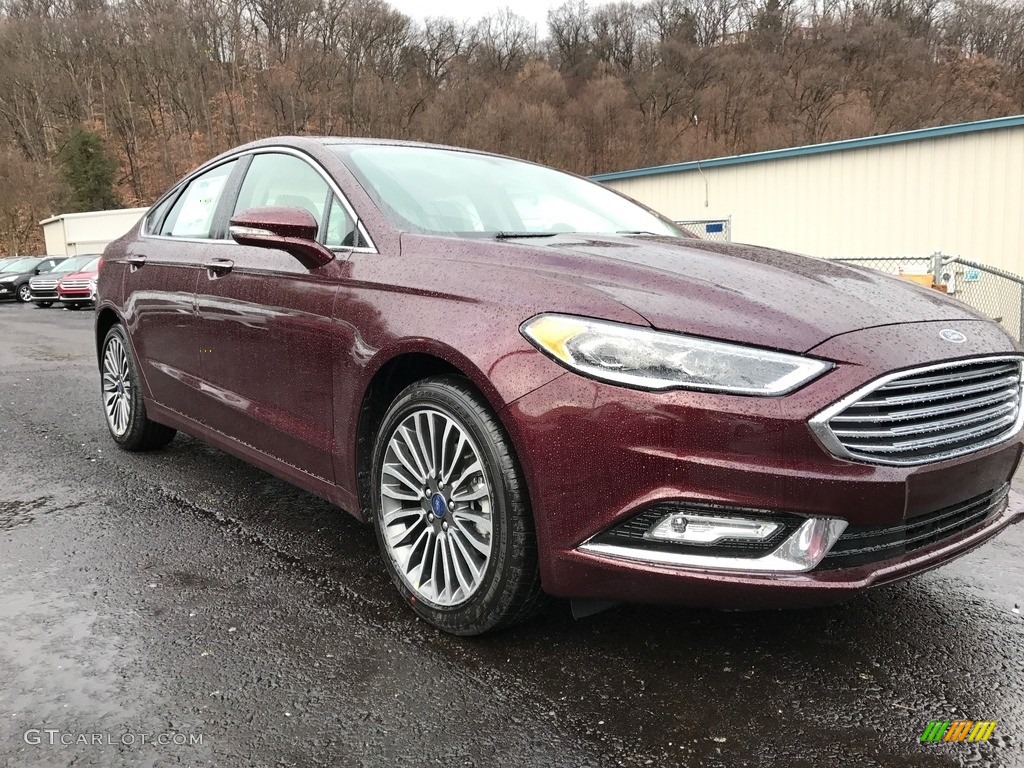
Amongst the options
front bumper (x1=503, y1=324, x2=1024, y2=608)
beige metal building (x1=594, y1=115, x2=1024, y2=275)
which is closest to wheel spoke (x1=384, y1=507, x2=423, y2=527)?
front bumper (x1=503, y1=324, x2=1024, y2=608)

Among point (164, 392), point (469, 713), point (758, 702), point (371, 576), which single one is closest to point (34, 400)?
point (164, 392)

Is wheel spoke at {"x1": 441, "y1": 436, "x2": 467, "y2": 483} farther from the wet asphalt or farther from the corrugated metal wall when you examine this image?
the corrugated metal wall

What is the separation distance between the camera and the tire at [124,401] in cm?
462

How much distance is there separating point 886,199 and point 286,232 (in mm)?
16893

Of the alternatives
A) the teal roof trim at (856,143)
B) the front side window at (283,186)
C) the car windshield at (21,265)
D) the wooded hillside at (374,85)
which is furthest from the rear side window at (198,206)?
the wooded hillside at (374,85)

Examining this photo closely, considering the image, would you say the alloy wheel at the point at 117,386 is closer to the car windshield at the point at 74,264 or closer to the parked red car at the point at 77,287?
the parked red car at the point at 77,287

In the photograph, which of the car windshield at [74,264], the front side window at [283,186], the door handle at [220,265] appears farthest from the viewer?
the car windshield at [74,264]

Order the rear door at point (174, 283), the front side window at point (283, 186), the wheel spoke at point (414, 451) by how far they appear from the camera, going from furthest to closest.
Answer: the rear door at point (174, 283) → the front side window at point (283, 186) → the wheel spoke at point (414, 451)

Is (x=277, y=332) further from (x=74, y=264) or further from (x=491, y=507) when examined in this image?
(x=74, y=264)

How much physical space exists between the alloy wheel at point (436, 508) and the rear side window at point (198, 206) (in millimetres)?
1875

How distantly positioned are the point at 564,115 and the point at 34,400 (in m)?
43.9

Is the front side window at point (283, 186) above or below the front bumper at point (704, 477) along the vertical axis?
above

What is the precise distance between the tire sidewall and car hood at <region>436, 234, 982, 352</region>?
451 mm

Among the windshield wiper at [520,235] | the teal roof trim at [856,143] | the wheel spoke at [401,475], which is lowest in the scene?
the wheel spoke at [401,475]
